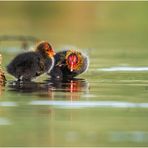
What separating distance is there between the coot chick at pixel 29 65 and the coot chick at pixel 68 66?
320mm

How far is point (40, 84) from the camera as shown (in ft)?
42.4

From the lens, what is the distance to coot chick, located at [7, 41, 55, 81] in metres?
13.3

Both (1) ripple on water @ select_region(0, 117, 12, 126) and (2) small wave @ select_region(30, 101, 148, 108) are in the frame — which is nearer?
(1) ripple on water @ select_region(0, 117, 12, 126)

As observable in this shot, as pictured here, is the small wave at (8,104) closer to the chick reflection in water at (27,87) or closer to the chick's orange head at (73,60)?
the chick reflection in water at (27,87)

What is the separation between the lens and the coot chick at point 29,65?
43.6 feet

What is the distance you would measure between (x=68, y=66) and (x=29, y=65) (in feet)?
3.66

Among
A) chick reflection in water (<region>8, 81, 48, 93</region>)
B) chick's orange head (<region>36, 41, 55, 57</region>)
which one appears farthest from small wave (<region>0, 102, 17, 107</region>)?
chick's orange head (<region>36, 41, 55, 57</region>)

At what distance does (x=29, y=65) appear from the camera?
13.4 m

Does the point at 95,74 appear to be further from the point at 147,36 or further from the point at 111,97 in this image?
the point at 147,36

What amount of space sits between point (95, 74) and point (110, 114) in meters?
4.59

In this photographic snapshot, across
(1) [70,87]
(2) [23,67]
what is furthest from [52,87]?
(2) [23,67]

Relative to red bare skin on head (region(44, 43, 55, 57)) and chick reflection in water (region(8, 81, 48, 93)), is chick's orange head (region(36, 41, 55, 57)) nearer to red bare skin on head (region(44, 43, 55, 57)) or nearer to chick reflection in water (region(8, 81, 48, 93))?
red bare skin on head (region(44, 43, 55, 57))

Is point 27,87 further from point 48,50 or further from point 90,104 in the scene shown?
point 48,50

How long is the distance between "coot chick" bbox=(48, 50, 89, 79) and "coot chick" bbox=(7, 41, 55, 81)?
0.32 metres
